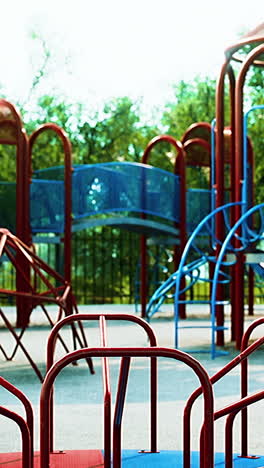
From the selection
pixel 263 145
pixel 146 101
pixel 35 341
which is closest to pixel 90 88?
pixel 146 101

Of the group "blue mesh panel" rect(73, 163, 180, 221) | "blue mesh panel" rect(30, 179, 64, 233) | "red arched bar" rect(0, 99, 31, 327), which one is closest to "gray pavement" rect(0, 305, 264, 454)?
"red arched bar" rect(0, 99, 31, 327)

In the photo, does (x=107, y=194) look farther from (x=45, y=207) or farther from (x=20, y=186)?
(x=20, y=186)

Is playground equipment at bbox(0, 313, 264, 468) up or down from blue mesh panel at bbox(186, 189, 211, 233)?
down

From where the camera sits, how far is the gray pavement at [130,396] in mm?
5344

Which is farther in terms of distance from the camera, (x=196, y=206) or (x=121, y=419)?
(x=196, y=206)

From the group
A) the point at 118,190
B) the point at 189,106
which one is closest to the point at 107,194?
the point at 118,190

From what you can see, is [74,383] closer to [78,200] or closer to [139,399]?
[139,399]

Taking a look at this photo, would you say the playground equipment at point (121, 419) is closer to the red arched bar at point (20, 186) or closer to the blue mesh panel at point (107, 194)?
the red arched bar at point (20, 186)

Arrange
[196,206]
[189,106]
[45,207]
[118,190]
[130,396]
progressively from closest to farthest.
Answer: [130,396] < [45,207] < [118,190] < [196,206] < [189,106]

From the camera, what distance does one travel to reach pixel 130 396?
23.1ft

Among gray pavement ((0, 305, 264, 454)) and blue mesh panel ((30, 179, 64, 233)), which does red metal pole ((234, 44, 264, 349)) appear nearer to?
gray pavement ((0, 305, 264, 454))

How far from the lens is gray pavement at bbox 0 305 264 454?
17.5ft

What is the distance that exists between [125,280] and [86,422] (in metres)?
26.2

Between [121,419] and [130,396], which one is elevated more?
[121,419]
